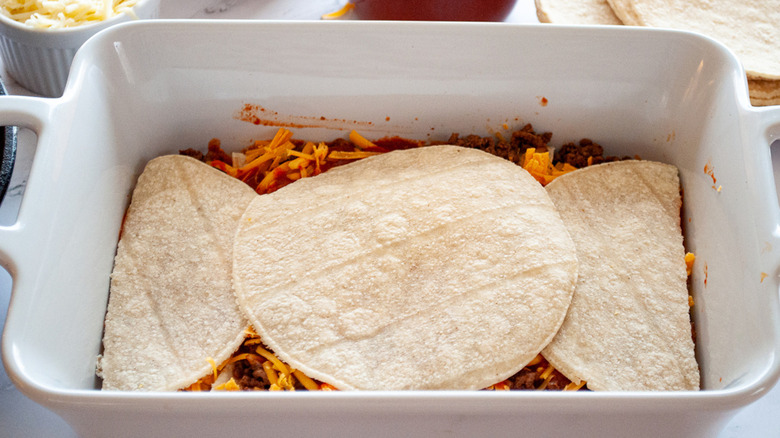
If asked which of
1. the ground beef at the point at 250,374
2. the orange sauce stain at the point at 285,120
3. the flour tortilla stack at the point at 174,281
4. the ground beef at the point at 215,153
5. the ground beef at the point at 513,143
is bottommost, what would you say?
the ground beef at the point at 250,374

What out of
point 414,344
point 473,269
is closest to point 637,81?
point 473,269

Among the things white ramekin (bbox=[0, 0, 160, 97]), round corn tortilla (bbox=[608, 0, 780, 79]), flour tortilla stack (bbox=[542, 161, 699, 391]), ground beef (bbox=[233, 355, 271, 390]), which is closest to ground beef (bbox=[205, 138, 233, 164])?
white ramekin (bbox=[0, 0, 160, 97])

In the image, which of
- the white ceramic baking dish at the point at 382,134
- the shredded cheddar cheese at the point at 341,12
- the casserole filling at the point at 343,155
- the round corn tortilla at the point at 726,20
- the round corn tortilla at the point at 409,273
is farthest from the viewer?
the shredded cheddar cheese at the point at 341,12

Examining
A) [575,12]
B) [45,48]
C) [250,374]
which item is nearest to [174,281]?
[250,374]

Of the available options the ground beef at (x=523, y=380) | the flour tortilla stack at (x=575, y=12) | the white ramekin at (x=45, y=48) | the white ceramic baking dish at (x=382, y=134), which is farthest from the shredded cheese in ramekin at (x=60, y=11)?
the ground beef at (x=523, y=380)

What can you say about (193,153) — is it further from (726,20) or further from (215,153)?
(726,20)

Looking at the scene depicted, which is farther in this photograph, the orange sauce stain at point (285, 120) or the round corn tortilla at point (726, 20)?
the round corn tortilla at point (726, 20)

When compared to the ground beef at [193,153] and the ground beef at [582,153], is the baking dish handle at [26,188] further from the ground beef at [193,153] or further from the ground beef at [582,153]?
the ground beef at [582,153]

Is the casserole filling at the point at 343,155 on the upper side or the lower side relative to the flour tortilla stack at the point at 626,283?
upper

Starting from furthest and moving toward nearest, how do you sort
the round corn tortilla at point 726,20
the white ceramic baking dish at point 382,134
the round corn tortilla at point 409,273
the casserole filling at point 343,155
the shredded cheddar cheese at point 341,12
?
the shredded cheddar cheese at point 341,12
the round corn tortilla at point 726,20
the casserole filling at point 343,155
the round corn tortilla at point 409,273
the white ceramic baking dish at point 382,134
